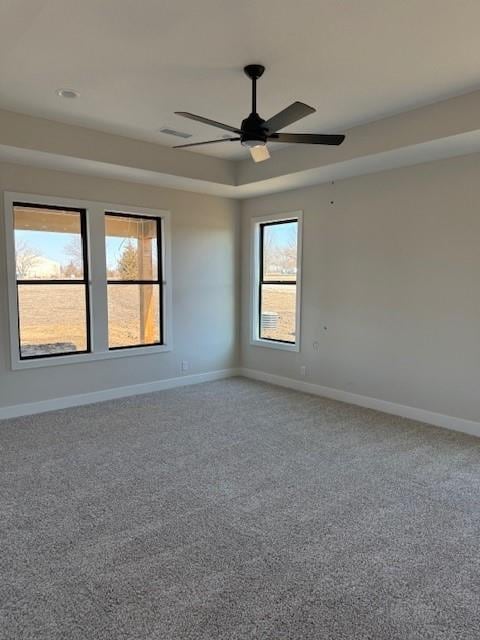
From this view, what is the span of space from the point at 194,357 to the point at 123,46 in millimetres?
3999

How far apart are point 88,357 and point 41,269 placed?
1.12m

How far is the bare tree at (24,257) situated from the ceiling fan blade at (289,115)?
3.05m

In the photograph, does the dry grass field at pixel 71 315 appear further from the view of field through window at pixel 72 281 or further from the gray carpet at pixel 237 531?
the gray carpet at pixel 237 531

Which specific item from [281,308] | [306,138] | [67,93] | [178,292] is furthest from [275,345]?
[67,93]

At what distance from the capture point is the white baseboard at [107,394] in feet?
15.2

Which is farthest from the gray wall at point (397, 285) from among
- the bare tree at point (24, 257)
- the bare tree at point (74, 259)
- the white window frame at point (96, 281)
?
the bare tree at point (24, 257)

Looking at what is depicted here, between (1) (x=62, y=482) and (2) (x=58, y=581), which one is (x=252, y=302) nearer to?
(1) (x=62, y=482)

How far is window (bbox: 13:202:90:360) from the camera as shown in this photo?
4641mm

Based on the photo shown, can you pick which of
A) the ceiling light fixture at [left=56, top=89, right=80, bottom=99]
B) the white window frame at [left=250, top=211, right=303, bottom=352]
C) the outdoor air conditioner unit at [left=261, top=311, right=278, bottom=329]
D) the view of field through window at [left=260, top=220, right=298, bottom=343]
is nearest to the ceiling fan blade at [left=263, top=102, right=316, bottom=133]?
the ceiling light fixture at [left=56, top=89, right=80, bottom=99]

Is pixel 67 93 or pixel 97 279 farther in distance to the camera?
pixel 97 279

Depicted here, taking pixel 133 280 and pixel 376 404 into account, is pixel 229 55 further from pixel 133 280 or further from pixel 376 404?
pixel 376 404

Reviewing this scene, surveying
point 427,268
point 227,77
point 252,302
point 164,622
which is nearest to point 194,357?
point 252,302

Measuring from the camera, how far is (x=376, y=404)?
16.1 feet

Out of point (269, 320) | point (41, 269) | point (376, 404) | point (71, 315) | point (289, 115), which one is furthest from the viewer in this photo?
point (269, 320)
